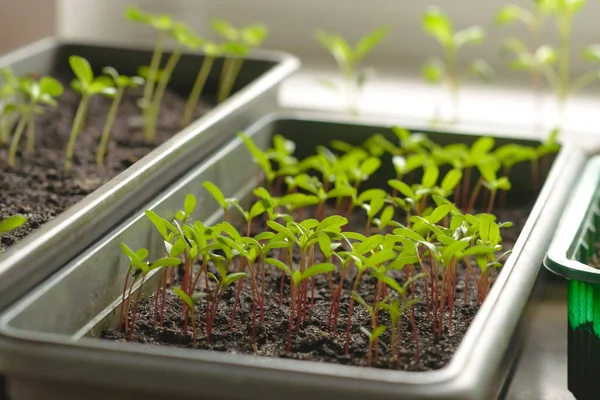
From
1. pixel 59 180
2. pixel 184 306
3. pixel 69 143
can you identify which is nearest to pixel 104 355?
pixel 184 306

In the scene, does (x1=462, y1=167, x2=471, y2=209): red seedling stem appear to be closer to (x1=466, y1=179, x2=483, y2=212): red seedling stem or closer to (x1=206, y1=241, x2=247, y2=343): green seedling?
(x1=466, y1=179, x2=483, y2=212): red seedling stem

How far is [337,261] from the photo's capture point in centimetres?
144

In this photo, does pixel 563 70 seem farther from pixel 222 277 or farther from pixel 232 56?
pixel 222 277

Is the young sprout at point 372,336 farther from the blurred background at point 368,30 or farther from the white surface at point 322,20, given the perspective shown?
the white surface at point 322,20

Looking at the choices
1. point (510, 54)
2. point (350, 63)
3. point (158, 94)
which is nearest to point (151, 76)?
point (158, 94)

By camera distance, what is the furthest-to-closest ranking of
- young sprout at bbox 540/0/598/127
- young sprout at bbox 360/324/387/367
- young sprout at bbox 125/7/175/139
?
young sprout at bbox 540/0/598/127
young sprout at bbox 125/7/175/139
young sprout at bbox 360/324/387/367

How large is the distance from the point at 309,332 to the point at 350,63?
0.84m

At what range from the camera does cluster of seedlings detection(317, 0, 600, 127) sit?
1818 millimetres

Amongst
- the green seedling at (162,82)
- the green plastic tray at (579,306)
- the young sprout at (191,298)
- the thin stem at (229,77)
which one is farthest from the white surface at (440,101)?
the young sprout at (191,298)

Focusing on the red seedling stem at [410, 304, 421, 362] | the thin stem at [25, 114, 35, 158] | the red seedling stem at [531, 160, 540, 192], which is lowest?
the red seedling stem at [410, 304, 421, 362]

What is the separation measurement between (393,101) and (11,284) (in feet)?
4.07

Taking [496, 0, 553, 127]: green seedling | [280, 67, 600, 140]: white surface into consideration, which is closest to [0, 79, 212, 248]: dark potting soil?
[280, 67, 600, 140]: white surface

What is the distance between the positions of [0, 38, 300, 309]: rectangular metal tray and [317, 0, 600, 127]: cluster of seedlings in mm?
146

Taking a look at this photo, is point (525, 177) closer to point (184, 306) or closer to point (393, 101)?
point (393, 101)
